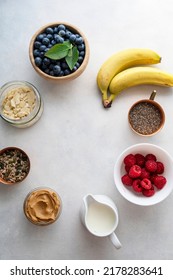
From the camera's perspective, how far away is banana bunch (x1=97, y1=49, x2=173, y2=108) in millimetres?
1837

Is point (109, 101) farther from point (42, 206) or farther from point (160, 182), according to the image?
point (42, 206)

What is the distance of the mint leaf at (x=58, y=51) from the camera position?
170cm

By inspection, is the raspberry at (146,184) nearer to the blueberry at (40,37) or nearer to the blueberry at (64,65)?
the blueberry at (64,65)

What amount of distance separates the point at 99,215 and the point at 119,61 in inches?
27.6

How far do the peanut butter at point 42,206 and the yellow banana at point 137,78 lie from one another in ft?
1.64

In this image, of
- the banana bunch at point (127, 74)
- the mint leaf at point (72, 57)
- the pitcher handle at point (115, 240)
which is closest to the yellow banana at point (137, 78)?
the banana bunch at point (127, 74)

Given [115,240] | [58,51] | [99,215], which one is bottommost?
[115,240]

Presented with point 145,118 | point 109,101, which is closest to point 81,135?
point 109,101

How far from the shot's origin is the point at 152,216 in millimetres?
1861

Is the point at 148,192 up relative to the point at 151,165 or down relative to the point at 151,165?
down

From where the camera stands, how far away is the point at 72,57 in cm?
174

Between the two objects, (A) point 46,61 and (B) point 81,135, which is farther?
(B) point 81,135

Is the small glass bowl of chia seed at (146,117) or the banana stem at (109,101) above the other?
the banana stem at (109,101)
